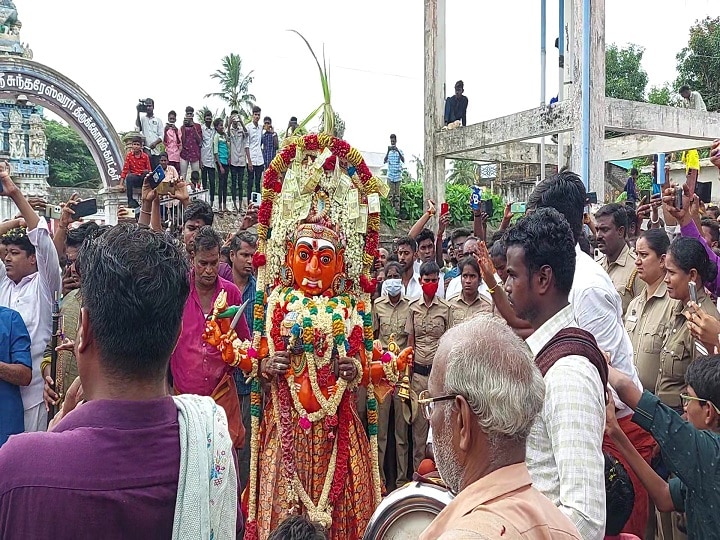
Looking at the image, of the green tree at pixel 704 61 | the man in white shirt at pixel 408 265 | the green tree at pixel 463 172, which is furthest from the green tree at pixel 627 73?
the man in white shirt at pixel 408 265

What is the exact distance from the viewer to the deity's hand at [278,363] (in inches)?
167

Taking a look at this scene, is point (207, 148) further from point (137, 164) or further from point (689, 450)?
point (689, 450)

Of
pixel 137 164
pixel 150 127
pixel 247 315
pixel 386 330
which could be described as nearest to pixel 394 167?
pixel 150 127

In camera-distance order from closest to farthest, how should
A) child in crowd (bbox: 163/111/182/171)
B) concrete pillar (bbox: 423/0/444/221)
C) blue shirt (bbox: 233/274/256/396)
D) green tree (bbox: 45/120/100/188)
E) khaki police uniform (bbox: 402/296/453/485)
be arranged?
blue shirt (bbox: 233/274/256/396) < khaki police uniform (bbox: 402/296/453/485) < concrete pillar (bbox: 423/0/444/221) < child in crowd (bbox: 163/111/182/171) < green tree (bbox: 45/120/100/188)

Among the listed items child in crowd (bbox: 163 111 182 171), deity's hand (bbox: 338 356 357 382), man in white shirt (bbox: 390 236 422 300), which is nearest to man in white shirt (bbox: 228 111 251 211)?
child in crowd (bbox: 163 111 182 171)

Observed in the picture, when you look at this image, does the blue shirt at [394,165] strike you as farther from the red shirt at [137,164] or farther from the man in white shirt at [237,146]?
the red shirt at [137,164]

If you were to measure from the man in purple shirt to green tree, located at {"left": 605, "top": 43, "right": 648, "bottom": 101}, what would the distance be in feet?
102

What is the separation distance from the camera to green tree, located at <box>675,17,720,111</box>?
23.9 m

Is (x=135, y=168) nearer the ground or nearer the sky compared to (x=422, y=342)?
nearer the sky

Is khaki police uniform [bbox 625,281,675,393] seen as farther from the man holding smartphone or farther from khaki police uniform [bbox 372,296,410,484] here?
the man holding smartphone

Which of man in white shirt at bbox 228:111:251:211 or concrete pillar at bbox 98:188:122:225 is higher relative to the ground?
man in white shirt at bbox 228:111:251:211

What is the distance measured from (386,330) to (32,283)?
3.31m

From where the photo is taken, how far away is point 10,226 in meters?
4.94

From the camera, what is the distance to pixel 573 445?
194cm
